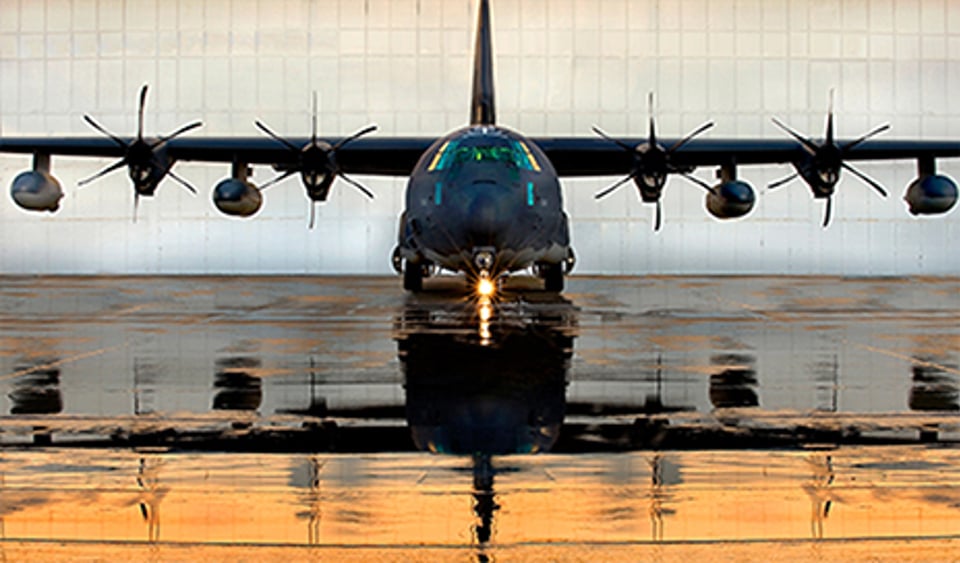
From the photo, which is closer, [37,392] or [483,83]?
[37,392]

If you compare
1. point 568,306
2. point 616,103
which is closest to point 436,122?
point 616,103

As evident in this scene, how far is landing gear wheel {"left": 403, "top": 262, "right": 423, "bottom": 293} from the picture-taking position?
25948mm

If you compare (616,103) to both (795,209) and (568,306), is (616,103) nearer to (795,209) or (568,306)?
(795,209)

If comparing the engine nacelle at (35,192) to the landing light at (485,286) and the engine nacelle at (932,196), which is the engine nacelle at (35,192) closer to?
the landing light at (485,286)

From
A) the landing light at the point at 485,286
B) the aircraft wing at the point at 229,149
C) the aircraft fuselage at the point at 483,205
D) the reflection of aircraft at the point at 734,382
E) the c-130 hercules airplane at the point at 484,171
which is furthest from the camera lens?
the aircraft wing at the point at 229,149

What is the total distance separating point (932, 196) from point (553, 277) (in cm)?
999

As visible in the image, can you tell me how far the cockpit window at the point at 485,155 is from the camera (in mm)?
21484

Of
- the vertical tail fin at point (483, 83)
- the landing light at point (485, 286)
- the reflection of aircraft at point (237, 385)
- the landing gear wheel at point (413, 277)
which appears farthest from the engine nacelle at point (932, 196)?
the reflection of aircraft at point (237, 385)

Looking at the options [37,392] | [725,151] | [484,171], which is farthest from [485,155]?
[37,392]

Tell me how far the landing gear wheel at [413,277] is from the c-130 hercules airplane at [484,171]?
0.12 feet

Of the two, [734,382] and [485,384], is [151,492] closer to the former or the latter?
[485,384]

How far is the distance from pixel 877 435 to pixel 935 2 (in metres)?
35.9

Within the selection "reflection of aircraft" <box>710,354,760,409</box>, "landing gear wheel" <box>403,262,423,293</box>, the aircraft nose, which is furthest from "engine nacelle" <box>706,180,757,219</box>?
"reflection of aircraft" <box>710,354,760,409</box>

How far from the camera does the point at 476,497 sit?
224 inches
